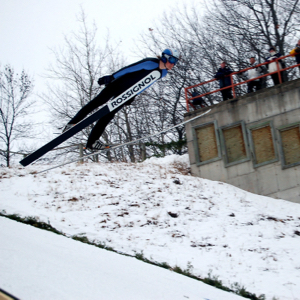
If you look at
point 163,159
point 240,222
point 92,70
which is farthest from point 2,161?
point 240,222

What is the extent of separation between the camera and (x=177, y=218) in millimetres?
8633

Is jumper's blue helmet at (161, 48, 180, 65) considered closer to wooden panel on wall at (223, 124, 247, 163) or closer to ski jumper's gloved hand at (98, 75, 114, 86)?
ski jumper's gloved hand at (98, 75, 114, 86)

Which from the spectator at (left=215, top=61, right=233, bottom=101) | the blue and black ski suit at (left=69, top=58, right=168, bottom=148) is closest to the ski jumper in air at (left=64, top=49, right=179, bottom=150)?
the blue and black ski suit at (left=69, top=58, right=168, bottom=148)

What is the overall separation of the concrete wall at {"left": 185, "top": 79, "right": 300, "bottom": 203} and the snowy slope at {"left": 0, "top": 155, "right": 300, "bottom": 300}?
1.45ft

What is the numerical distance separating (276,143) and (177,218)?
4.21m

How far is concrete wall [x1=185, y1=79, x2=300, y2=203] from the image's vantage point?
10.4 m

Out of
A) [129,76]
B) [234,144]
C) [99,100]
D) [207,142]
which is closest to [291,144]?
[234,144]

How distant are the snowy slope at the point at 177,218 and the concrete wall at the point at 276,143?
0.44 m

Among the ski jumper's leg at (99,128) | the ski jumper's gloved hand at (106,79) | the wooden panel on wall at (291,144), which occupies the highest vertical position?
the ski jumper's gloved hand at (106,79)

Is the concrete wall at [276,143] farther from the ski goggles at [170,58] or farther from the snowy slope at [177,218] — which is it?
the ski goggles at [170,58]

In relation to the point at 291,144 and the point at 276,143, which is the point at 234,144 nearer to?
the point at 276,143

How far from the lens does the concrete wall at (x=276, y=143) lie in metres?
10.4

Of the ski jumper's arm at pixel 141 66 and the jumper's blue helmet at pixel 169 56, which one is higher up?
the jumper's blue helmet at pixel 169 56

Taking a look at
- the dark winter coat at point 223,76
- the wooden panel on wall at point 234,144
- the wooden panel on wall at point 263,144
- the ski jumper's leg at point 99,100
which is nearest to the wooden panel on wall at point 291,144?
the wooden panel on wall at point 263,144
